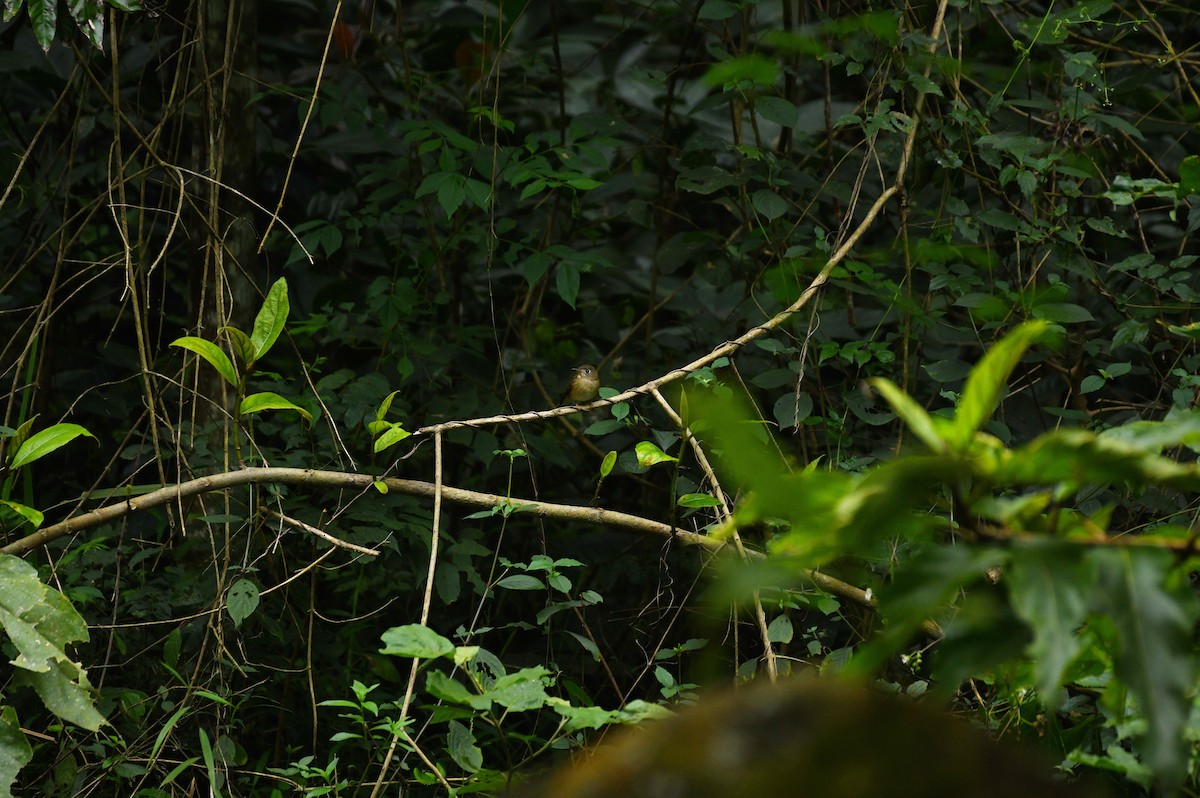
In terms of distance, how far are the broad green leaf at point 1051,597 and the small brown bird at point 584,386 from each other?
2.24 m

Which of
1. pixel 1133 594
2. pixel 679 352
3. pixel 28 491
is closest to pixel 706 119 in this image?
pixel 679 352

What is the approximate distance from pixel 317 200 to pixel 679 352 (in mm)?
1396

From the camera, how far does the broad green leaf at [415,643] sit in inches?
59.3

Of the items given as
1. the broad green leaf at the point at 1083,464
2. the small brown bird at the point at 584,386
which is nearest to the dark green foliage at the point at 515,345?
the small brown bird at the point at 584,386

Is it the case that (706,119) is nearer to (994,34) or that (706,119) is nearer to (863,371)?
(994,34)

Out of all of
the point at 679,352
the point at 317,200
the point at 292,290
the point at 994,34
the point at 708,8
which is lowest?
the point at 679,352

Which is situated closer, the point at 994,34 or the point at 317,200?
the point at 994,34

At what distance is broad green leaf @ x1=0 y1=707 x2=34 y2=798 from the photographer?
191 centimetres

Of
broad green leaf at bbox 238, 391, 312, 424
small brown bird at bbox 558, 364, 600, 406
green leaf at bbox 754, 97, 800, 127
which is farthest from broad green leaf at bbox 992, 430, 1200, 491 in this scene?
small brown bird at bbox 558, 364, 600, 406

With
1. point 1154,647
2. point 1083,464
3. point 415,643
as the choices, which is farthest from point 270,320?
point 1154,647

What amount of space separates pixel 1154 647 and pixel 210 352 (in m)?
1.70

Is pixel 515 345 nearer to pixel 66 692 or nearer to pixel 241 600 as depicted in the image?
pixel 241 600

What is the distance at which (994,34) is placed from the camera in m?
3.61

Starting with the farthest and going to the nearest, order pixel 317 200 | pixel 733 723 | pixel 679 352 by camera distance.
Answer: pixel 317 200 → pixel 679 352 → pixel 733 723
